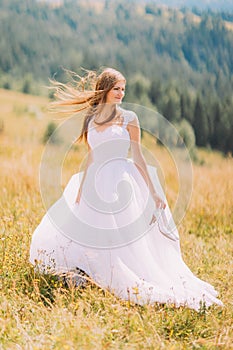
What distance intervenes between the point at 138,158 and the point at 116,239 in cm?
70

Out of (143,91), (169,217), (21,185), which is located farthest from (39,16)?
(169,217)

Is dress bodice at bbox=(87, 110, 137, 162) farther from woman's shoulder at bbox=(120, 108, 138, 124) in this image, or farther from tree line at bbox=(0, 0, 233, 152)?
tree line at bbox=(0, 0, 233, 152)

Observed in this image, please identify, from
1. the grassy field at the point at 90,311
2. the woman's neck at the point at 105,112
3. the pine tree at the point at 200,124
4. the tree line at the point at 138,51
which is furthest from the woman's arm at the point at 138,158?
the pine tree at the point at 200,124

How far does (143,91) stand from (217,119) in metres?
3.91

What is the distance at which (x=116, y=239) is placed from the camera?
458 centimetres

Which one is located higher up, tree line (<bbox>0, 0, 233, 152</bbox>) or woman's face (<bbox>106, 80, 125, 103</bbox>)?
woman's face (<bbox>106, 80, 125, 103</bbox>)

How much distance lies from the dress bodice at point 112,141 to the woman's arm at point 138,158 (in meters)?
0.04

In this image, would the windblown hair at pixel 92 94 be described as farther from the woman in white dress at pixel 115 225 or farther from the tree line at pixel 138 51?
the tree line at pixel 138 51

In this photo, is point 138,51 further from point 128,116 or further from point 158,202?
point 158,202

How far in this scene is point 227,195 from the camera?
8.49 m

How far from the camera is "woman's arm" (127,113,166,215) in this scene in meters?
4.80

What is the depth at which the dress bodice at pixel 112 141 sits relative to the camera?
478cm

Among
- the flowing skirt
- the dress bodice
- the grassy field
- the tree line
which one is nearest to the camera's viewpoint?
the grassy field

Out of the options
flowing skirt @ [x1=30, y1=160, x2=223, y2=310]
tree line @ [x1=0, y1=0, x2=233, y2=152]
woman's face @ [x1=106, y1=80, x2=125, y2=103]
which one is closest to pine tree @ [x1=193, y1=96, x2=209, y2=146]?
tree line @ [x1=0, y1=0, x2=233, y2=152]
